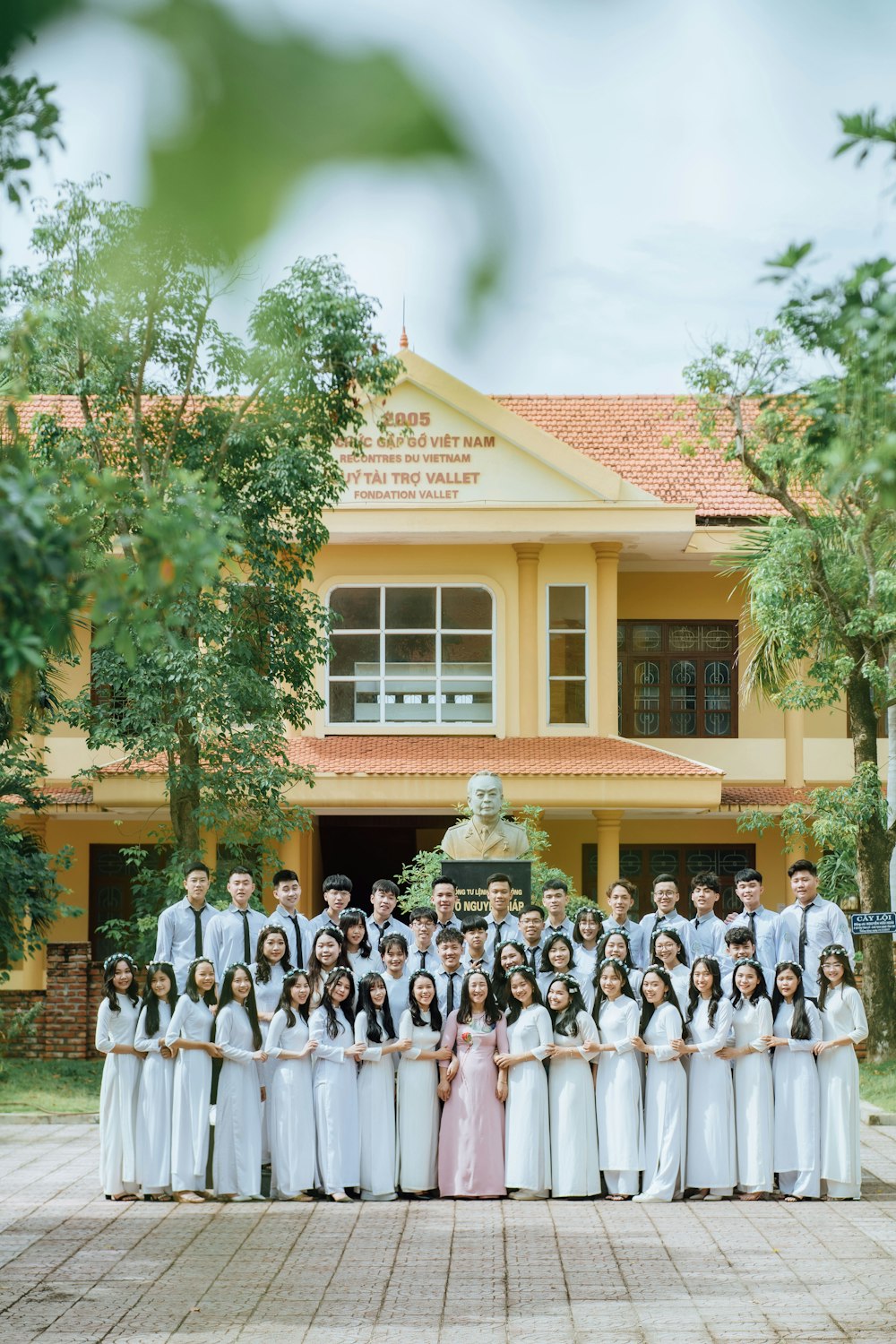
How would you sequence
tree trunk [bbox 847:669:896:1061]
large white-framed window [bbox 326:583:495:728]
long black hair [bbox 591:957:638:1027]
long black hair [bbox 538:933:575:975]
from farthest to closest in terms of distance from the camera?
1. large white-framed window [bbox 326:583:495:728]
2. tree trunk [bbox 847:669:896:1061]
3. long black hair [bbox 538:933:575:975]
4. long black hair [bbox 591:957:638:1027]

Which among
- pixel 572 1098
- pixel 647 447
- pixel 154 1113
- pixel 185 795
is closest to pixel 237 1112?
pixel 154 1113

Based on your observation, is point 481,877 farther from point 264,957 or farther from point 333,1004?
point 333,1004

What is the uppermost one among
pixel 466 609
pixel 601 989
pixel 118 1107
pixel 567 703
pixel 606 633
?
pixel 466 609

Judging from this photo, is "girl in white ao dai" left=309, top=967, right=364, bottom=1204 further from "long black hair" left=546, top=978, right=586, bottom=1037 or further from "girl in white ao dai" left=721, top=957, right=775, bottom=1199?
"girl in white ao dai" left=721, top=957, right=775, bottom=1199

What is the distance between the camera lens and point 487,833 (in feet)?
47.3

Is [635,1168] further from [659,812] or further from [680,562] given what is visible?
[680,562]

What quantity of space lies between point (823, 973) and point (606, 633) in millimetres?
10696

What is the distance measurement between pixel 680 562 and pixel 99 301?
2126 cm

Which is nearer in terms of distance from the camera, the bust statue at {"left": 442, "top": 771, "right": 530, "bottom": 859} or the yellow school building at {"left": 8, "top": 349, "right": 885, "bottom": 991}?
the bust statue at {"left": 442, "top": 771, "right": 530, "bottom": 859}

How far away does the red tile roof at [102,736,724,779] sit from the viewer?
1956cm

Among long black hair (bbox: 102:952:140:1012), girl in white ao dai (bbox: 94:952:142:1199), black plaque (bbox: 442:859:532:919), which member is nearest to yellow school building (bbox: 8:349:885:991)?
black plaque (bbox: 442:859:532:919)

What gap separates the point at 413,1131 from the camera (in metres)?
10.1

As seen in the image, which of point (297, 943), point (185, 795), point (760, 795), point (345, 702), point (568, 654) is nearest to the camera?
point (297, 943)

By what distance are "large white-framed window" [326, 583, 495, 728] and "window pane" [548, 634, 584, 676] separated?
30.4 inches
